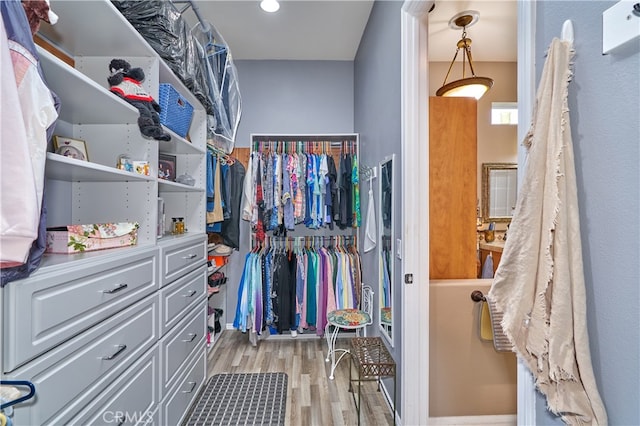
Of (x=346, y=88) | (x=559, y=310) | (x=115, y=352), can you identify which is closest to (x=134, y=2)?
(x=115, y=352)

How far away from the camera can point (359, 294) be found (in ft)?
9.18

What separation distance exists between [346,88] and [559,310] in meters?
3.17

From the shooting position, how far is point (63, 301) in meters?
0.91

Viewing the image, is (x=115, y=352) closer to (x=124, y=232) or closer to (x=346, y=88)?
(x=124, y=232)

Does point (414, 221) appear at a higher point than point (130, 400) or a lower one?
higher

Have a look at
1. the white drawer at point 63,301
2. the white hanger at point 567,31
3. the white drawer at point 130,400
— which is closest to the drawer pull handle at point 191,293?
the white drawer at point 130,400

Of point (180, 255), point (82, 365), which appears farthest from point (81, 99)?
point (82, 365)

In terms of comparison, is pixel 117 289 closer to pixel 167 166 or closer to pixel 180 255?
pixel 180 255

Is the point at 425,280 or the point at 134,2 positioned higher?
the point at 134,2

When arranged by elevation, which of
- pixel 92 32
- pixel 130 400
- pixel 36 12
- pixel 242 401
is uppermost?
pixel 92 32

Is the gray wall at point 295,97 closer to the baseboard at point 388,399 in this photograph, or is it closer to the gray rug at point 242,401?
the gray rug at point 242,401

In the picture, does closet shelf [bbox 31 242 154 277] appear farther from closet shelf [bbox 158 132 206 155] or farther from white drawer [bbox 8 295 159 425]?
closet shelf [bbox 158 132 206 155]

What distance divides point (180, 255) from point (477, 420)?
2.06 metres

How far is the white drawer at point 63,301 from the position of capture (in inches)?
30.1
